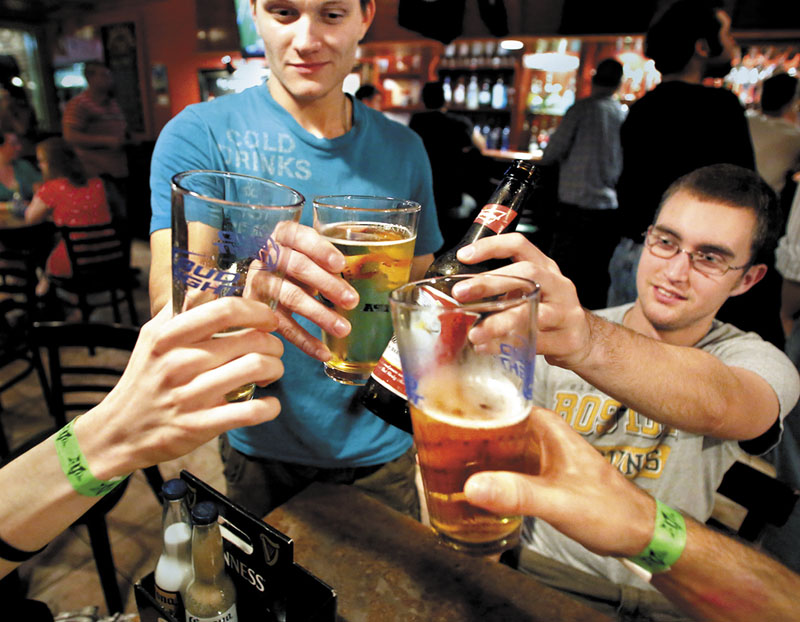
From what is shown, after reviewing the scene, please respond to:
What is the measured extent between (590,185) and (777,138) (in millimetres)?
1203

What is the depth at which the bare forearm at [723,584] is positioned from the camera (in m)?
0.76

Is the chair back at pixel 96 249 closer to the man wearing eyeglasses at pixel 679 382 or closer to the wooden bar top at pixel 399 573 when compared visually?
the wooden bar top at pixel 399 573

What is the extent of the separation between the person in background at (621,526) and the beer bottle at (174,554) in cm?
60

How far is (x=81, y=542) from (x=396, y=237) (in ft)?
7.78

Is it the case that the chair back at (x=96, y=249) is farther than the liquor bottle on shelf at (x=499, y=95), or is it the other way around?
the liquor bottle on shelf at (x=499, y=95)

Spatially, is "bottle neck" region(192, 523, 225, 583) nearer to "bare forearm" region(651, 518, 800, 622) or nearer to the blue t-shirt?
the blue t-shirt

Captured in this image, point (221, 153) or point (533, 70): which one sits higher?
point (533, 70)

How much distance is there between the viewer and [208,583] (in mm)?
909

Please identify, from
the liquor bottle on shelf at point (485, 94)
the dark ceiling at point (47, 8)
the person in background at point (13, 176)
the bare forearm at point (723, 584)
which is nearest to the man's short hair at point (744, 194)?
the bare forearm at point (723, 584)

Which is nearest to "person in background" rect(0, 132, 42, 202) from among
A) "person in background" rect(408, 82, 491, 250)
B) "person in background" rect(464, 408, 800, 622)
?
"person in background" rect(408, 82, 491, 250)

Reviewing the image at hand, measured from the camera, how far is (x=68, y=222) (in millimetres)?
3889

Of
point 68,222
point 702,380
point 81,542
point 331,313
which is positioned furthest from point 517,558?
point 68,222

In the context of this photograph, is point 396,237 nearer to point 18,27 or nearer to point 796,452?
point 796,452

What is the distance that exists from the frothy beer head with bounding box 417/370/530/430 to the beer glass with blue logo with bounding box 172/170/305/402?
0.25 m
